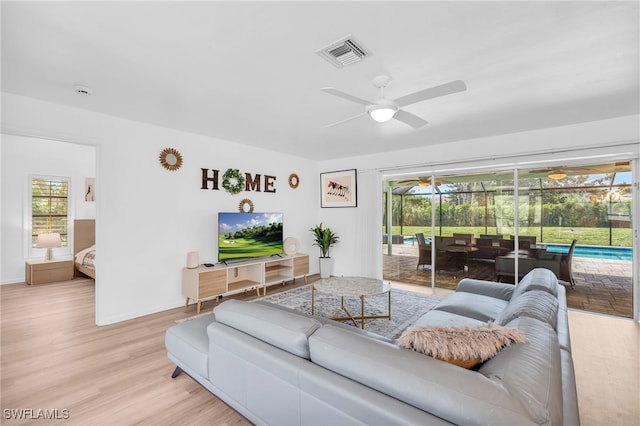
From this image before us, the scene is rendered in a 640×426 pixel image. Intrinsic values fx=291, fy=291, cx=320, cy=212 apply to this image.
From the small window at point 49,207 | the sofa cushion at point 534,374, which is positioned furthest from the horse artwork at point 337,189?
the small window at point 49,207

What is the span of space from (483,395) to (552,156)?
13.9 ft

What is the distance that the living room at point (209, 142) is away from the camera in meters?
2.28

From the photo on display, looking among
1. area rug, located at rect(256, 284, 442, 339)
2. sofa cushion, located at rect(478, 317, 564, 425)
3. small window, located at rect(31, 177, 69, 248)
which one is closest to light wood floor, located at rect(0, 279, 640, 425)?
sofa cushion, located at rect(478, 317, 564, 425)

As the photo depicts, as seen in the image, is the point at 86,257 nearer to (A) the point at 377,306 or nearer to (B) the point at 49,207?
(B) the point at 49,207

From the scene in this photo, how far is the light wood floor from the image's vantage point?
192 cm

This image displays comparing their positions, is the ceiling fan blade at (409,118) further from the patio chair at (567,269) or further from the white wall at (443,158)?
the patio chair at (567,269)

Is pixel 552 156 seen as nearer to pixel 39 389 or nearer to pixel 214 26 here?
pixel 214 26

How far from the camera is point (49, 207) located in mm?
5902

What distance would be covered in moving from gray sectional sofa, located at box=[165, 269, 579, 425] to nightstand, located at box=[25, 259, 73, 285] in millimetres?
5218

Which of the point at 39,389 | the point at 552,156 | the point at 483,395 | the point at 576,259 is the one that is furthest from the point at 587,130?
the point at 39,389

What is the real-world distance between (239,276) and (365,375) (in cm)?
399

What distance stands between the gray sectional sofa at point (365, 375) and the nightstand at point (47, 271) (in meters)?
5.22

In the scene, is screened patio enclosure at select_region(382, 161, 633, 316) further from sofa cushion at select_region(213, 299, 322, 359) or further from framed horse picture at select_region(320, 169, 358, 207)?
sofa cushion at select_region(213, 299, 322, 359)

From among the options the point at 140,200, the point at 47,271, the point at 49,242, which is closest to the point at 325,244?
the point at 140,200
